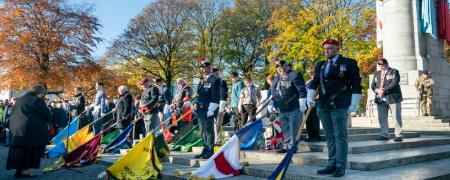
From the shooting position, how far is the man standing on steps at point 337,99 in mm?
5523

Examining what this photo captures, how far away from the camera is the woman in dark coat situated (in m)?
7.23

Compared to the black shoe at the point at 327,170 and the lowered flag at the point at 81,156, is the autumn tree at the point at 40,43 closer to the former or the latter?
the lowered flag at the point at 81,156

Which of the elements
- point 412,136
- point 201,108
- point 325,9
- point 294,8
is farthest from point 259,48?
point 201,108

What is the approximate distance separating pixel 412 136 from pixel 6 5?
20860 mm

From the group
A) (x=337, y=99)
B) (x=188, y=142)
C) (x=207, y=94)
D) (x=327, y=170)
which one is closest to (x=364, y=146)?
(x=327, y=170)

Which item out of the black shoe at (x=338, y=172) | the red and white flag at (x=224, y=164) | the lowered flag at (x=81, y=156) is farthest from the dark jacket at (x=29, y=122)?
the black shoe at (x=338, y=172)

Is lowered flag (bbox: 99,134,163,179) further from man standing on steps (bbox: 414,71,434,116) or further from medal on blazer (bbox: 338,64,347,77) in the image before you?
man standing on steps (bbox: 414,71,434,116)

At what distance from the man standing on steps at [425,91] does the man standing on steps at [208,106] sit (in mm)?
10292

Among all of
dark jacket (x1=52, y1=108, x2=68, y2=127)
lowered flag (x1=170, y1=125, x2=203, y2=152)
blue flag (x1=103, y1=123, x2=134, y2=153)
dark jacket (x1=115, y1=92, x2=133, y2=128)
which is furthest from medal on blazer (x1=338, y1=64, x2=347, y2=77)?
dark jacket (x1=52, y1=108, x2=68, y2=127)

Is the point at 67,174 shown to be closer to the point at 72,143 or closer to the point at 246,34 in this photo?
the point at 72,143

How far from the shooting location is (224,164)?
6551 mm

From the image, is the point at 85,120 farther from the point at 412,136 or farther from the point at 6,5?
the point at 412,136

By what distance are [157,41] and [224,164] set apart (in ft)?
94.8

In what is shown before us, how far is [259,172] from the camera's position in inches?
251
